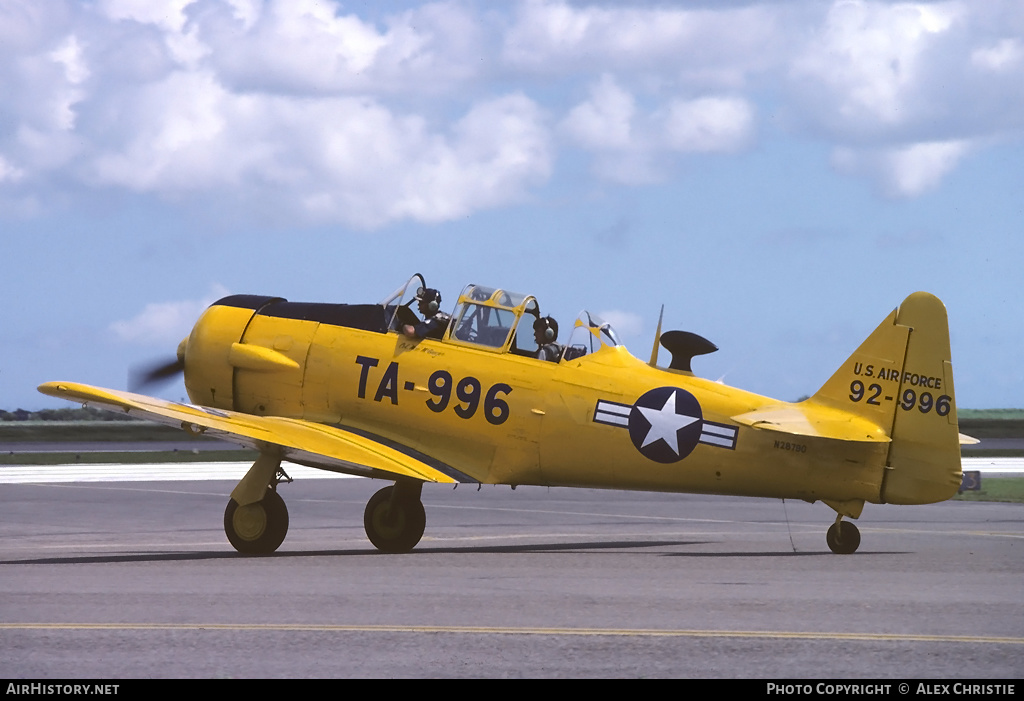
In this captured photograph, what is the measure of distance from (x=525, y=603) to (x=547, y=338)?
5.64m

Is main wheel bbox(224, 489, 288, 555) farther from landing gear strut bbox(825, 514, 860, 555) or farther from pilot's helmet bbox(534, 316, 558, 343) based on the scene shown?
landing gear strut bbox(825, 514, 860, 555)

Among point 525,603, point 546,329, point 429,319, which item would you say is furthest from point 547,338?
point 525,603

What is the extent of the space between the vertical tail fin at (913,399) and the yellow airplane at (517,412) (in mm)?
15

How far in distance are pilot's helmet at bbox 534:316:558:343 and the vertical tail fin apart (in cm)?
339

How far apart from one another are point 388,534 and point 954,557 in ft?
20.3

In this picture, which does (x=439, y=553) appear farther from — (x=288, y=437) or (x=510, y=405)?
(x=288, y=437)

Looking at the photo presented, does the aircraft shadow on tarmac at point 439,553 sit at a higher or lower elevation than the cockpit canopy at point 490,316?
lower

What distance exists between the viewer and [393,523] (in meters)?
16.2

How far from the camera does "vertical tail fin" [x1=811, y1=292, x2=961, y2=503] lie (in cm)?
1394

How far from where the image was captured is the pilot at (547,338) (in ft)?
51.2

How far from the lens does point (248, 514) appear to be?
15.4 metres

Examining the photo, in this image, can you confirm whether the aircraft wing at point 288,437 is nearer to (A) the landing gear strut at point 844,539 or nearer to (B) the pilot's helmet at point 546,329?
(B) the pilot's helmet at point 546,329

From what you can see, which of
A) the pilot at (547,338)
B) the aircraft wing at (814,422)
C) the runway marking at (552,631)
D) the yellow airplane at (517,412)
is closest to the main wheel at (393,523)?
the yellow airplane at (517,412)
